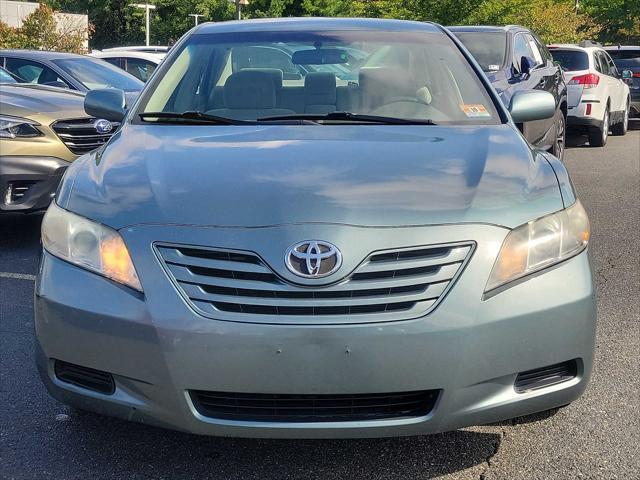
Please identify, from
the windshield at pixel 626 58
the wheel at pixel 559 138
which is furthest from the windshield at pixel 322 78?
the windshield at pixel 626 58

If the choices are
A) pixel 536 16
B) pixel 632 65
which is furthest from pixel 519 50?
pixel 536 16

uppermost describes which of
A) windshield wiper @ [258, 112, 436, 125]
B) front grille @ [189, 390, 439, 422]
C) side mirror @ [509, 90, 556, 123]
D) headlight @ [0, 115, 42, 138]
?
side mirror @ [509, 90, 556, 123]

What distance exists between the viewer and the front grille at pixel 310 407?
2637 millimetres

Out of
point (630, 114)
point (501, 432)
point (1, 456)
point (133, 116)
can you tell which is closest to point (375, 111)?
point (133, 116)

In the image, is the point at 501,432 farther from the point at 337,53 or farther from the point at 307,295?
A: the point at 337,53

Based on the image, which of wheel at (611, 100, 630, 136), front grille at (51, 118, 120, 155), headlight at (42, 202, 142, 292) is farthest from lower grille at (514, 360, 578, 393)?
wheel at (611, 100, 630, 136)

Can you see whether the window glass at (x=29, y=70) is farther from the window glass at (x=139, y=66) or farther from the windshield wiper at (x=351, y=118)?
the windshield wiper at (x=351, y=118)

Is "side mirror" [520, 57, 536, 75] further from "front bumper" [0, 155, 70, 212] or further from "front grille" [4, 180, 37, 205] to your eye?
"front grille" [4, 180, 37, 205]

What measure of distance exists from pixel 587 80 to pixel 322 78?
32.2 ft

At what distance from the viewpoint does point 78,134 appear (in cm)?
679

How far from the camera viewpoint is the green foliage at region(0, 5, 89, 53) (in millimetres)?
23156

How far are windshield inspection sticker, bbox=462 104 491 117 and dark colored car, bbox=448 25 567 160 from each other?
4.40 metres

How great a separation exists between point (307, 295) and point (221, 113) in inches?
64.9

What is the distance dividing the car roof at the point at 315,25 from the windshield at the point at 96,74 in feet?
16.3
